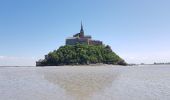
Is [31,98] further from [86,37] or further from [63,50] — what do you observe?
[86,37]

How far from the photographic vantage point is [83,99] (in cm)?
1681

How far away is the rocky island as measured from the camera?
529ft

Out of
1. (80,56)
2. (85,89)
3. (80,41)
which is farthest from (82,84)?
(80,41)

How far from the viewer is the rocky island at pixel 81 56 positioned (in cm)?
16138

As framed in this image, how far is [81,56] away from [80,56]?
0.62m

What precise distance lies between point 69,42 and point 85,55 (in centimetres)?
3013

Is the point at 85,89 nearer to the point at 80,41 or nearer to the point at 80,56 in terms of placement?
the point at 80,56

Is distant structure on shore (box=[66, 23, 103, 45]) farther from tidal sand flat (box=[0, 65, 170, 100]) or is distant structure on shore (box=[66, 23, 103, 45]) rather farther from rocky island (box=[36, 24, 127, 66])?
tidal sand flat (box=[0, 65, 170, 100])

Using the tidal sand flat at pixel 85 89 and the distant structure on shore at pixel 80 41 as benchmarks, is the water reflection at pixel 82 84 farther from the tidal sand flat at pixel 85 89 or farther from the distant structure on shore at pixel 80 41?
the distant structure on shore at pixel 80 41

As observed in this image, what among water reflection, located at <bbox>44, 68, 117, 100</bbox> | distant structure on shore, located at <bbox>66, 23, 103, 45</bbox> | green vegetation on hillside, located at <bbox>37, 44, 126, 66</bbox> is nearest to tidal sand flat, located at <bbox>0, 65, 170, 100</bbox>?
water reflection, located at <bbox>44, 68, 117, 100</bbox>

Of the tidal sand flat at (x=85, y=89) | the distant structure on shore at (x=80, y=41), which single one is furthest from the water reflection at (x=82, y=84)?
the distant structure on shore at (x=80, y=41)

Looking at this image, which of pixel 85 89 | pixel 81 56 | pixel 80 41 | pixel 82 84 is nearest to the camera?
pixel 85 89

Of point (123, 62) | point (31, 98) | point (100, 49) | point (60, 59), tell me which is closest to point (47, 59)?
point (60, 59)

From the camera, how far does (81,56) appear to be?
164250mm
